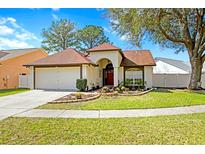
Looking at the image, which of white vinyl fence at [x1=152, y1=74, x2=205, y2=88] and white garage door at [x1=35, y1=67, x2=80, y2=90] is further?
white vinyl fence at [x1=152, y1=74, x2=205, y2=88]

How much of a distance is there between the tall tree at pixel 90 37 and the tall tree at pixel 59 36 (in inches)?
65.5

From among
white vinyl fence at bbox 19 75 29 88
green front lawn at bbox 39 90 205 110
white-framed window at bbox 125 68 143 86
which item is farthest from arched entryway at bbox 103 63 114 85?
green front lawn at bbox 39 90 205 110

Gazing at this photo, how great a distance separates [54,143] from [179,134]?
3.50 meters

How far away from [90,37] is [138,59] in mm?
21579

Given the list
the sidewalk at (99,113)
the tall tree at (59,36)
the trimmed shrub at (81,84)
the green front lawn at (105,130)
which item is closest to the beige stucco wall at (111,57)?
the trimmed shrub at (81,84)

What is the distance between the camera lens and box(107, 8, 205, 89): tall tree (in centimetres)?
1744

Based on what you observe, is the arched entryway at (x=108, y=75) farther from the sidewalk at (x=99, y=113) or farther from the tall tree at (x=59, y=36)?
the tall tree at (x=59, y=36)

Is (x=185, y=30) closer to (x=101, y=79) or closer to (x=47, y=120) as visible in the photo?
(x=101, y=79)

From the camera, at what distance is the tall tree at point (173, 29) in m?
17.4

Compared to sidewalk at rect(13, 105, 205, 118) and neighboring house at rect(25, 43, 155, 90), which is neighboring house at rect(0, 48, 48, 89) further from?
sidewalk at rect(13, 105, 205, 118)

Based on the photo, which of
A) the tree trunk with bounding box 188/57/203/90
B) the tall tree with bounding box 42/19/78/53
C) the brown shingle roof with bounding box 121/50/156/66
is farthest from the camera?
the tall tree with bounding box 42/19/78/53

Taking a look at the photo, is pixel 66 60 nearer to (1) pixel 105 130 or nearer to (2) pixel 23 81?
(2) pixel 23 81

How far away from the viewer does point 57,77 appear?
21422 millimetres

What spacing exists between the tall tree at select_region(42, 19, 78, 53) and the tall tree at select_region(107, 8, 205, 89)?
26.0 m
